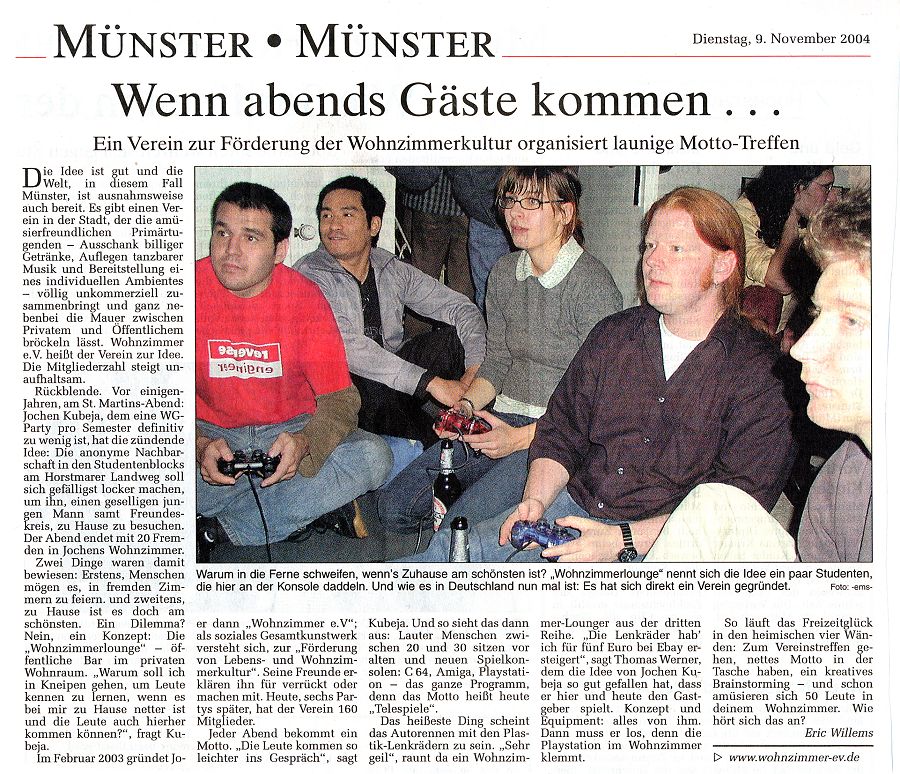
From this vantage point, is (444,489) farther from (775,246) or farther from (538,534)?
(775,246)

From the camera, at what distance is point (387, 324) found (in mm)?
1757

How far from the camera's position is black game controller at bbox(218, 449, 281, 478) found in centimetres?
172

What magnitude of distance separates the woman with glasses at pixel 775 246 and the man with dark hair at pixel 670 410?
0.10 ft

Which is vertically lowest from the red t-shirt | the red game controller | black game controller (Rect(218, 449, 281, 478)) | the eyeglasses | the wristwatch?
the wristwatch

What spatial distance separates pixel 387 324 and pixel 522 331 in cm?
27

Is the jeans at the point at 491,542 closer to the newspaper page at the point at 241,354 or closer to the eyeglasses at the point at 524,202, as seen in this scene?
the newspaper page at the point at 241,354

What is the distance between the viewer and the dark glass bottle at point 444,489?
1.75 m

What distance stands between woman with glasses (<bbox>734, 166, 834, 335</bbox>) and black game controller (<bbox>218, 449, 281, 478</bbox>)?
97 cm
